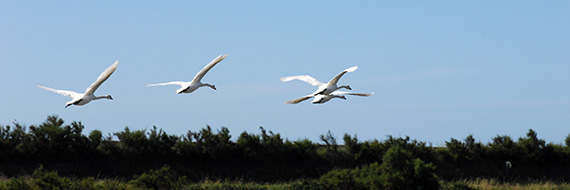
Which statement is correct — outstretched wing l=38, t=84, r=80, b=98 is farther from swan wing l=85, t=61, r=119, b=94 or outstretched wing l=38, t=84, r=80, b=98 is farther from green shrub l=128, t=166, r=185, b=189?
green shrub l=128, t=166, r=185, b=189

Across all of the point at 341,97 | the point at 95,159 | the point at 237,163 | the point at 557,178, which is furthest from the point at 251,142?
the point at 557,178

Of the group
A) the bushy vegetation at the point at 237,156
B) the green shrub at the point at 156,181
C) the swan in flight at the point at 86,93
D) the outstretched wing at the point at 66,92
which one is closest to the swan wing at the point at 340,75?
the bushy vegetation at the point at 237,156

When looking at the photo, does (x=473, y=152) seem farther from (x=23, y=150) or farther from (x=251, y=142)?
(x=23, y=150)

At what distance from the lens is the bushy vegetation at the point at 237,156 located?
101 feet

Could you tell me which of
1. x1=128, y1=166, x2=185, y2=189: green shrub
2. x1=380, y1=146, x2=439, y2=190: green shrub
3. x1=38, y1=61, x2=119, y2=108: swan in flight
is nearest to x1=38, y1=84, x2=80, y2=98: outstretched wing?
x1=38, y1=61, x2=119, y2=108: swan in flight

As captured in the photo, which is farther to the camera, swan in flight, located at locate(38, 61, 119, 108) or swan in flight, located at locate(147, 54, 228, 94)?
swan in flight, located at locate(147, 54, 228, 94)

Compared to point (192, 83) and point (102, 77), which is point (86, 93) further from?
point (192, 83)

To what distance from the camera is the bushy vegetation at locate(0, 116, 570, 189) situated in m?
30.7

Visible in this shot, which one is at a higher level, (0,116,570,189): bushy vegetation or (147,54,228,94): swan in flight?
(147,54,228,94): swan in flight

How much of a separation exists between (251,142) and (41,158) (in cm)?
879

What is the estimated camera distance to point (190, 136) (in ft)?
107

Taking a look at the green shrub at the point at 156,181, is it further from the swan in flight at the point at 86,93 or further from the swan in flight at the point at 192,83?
the swan in flight at the point at 192,83

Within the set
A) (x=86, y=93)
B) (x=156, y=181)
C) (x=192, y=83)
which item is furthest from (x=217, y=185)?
(x=86, y=93)

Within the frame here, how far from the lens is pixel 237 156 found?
3281cm
